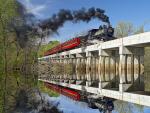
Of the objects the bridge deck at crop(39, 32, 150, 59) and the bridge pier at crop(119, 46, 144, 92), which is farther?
the bridge pier at crop(119, 46, 144, 92)

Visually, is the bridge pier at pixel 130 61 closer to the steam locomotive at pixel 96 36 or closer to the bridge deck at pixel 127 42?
the bridge deck at pixel 127 42

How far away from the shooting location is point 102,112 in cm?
1698

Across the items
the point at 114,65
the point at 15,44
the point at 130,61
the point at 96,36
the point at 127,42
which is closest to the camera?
the point at 127,42

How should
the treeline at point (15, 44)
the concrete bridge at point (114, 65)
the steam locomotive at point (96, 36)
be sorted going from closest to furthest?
the concrete bridge at point (114, 65) < the steam locomotive at point (96, 36) < the treeline at point (15, 44)

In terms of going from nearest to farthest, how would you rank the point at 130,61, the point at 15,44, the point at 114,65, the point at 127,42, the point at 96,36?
the point at 127,42, the point at 130,61, the point at 96,36, the point at 114,65, the point at 15,44

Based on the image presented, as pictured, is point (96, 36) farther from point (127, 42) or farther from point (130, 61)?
point (127, 42)

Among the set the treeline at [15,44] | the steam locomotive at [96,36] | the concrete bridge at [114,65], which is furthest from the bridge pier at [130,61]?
the treeline at [15,44]

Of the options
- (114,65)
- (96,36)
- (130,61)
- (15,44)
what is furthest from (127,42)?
(15,44)

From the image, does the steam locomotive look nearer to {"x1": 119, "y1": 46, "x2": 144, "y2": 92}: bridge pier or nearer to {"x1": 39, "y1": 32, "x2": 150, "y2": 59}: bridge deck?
{"x1": 39, "y1": 32, "x2": 150, "y2": 59}: bridge deck

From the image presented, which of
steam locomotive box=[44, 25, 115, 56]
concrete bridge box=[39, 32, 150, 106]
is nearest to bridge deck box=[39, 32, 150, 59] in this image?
concrete bridge box=[39, 32, 150, 106]

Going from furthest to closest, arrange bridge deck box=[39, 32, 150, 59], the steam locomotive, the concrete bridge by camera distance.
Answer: the steam locomotive
bridge deck box=[39, 32, 150, 59]
the concrete bridge

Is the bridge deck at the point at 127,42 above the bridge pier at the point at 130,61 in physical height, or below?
above

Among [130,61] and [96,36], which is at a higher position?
[96,36]

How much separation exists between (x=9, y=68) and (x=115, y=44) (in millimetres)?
39598
